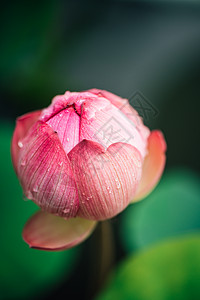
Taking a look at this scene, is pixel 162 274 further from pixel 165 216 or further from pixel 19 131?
pixel 19 131

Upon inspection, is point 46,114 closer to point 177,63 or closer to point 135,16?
point 177,63

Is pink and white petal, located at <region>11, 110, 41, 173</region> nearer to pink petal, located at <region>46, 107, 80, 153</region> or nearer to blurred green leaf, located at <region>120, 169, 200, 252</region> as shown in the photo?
pink petal, located at <region>46, 107, 80, 153</region>

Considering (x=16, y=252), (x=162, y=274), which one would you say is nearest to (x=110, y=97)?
(x=162, y=274)

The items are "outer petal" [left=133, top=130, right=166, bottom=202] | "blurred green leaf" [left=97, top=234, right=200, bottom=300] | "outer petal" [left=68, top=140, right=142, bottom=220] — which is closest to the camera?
"outer petal" [left=68, top=140, right=142, bottom=220]

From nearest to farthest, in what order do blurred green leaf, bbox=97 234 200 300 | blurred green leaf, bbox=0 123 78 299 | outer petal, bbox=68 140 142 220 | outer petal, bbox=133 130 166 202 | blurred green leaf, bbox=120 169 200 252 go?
outer petal, bbox=68 140 142 220 → outer petal, bbox=133 130 166 202 → blurred green leaf, bbox=97 234 200 300 → blurred green leaf, bbox=0 123 78 299 → blurred green leaf, bbox=120 169 200 252

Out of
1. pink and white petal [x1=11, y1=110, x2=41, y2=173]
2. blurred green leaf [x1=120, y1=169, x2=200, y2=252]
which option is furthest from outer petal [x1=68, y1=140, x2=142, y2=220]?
blurred green leaf [x1=120, y1=169, x2=200, y2=252]

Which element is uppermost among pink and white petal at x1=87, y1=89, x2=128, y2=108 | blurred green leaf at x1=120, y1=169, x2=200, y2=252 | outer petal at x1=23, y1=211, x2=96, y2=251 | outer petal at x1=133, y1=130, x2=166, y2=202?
pink and white petal at x1=87, y1=89, x2=128, y2=108

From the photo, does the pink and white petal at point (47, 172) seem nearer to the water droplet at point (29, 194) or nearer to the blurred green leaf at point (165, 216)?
the water droplet at point (29, 194)

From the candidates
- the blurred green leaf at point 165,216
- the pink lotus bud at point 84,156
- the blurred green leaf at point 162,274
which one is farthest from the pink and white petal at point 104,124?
the blurred green leaf at point 165,216
